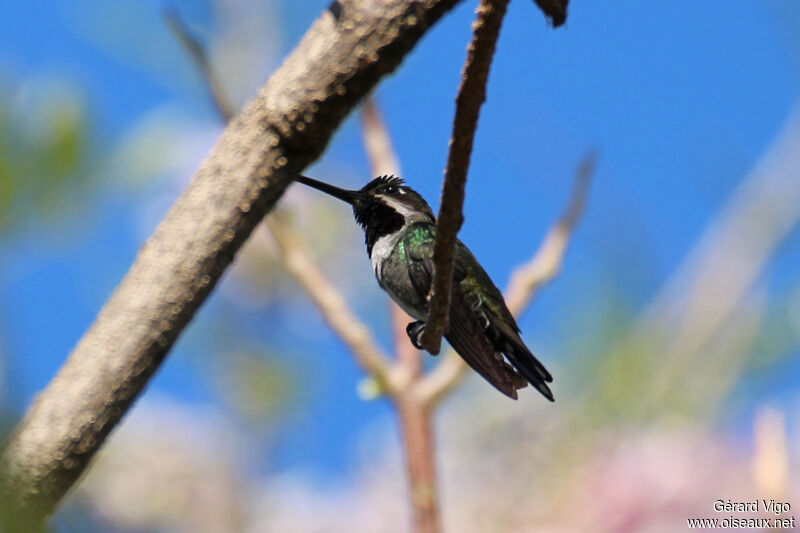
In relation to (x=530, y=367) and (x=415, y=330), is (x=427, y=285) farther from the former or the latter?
(x=530, y=367)

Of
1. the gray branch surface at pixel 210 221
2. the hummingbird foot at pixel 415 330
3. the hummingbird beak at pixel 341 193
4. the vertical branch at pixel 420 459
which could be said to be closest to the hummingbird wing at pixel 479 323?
A: the hummingbird foot at pixel 415 330

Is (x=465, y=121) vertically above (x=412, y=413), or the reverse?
(x=412, y=413)

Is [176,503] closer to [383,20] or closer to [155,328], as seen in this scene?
[155,328]

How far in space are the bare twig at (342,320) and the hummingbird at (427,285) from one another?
23cm

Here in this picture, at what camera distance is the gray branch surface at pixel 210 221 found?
5.45 feet

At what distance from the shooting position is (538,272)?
12.1ft

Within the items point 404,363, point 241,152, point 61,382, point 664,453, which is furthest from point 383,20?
point 404,363

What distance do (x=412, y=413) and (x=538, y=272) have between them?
71cm

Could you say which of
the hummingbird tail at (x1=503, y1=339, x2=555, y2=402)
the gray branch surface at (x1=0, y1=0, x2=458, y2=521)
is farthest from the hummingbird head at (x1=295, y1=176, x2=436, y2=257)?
the gray branch surface at (x1=0, y1=0, x2=458, y2=521)

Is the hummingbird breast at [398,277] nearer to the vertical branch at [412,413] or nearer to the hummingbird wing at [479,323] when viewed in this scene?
the hummingbird wing at [479,323]

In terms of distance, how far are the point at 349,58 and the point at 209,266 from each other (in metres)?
0.43

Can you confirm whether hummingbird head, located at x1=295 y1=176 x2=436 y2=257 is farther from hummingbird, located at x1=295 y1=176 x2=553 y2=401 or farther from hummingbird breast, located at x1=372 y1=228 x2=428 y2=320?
hummingbird breast, located at x1=372 y1=228 x2=428 y2=320

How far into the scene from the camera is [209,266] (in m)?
1.71

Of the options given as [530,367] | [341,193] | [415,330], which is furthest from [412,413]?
[341,193]
